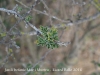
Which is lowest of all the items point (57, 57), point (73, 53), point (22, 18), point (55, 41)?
point (55, 41)

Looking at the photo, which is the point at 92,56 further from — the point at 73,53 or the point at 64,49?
the point at 73,53

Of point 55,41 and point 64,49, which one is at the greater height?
point 64,49

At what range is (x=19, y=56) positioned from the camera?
3.01 m

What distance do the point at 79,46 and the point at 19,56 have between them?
1.04 m

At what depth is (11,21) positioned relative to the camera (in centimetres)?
242

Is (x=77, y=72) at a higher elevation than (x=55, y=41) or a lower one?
higher

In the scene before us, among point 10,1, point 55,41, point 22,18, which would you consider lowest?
point 55,41

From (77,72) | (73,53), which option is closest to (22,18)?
(73,53)

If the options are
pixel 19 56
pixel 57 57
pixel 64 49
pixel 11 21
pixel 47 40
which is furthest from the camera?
pixel 57 57

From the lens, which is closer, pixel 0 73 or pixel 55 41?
pixel 55 41

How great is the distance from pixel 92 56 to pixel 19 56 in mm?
1264

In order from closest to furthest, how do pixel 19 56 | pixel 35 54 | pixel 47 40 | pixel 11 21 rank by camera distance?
pixel 47 40 < pixel 11 21 < pixel 35 54 < pixel 19 56

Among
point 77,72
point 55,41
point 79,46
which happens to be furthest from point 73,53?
point 55,41

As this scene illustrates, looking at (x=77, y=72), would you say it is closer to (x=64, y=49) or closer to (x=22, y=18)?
(x=64, y=49)
